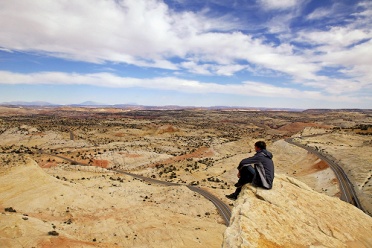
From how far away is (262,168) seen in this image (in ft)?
32.8

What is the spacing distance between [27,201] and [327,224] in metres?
42.4

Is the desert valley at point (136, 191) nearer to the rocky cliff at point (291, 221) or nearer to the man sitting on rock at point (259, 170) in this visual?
the rocky cliff at point (291, 221)

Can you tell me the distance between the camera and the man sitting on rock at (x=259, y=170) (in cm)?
1000

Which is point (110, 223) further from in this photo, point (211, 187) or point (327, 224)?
point (327, 224)

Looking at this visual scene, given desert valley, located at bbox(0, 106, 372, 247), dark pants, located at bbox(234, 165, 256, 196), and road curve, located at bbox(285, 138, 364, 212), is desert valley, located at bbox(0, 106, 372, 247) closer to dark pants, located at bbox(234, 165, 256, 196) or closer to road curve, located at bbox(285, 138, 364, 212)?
road curve, located at bbox(285, 138, 364, 212)

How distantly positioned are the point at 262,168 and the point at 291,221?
2095mm

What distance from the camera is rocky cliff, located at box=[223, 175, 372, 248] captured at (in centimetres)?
848

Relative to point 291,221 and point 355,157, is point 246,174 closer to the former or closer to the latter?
point 291,221

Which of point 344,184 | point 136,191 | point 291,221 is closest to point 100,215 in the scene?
point 136,191

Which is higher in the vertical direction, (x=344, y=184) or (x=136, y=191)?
(x=344, y=184)

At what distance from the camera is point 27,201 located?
3984cm

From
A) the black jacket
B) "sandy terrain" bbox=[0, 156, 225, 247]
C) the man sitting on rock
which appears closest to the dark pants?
the man sitting on rock

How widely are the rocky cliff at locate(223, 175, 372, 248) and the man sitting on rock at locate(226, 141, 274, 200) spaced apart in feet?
0.99

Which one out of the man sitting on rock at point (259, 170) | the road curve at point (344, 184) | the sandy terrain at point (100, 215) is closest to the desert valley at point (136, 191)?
the sandy terrain at point (100, 215)
